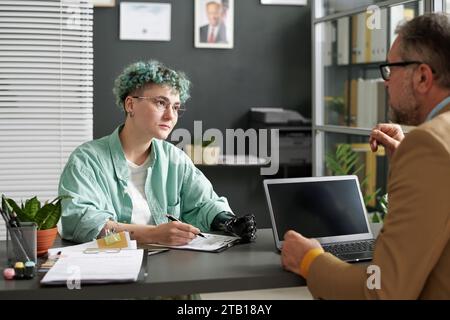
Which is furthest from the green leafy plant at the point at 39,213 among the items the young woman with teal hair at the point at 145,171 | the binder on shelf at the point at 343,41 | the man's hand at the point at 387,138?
the binder on shelf at the point at 343,41

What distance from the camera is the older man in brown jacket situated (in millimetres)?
1316

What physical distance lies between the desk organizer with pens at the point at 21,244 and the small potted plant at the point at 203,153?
7.96 ft

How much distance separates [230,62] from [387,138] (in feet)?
7.92

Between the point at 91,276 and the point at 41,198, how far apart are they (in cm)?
258

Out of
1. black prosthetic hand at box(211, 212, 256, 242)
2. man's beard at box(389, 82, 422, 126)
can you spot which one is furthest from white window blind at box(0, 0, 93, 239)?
man's beard at box(389, 82, 422, 126)

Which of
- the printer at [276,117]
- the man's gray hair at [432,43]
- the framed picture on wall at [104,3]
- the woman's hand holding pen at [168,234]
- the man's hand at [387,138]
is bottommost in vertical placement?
the woman's hand holding pen at [168,234]

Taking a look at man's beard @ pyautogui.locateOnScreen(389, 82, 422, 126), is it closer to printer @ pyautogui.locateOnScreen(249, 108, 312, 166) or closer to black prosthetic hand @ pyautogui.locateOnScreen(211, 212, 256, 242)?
black prosthetic hand @ pyautogui.locateOnScreen(211, 212, 256, 242)

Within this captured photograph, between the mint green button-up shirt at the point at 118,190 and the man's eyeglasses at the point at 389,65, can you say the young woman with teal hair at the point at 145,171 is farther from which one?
the man's eyeglasses at the point at 389,65

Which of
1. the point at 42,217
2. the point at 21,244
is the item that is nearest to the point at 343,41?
the point at 42,217

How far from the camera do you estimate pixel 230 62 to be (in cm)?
430

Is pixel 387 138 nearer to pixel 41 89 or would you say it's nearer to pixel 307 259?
pixel 307 259

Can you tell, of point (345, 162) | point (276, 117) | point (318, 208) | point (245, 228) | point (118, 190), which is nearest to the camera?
point (318, 208)

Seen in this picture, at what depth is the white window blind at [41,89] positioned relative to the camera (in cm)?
385
